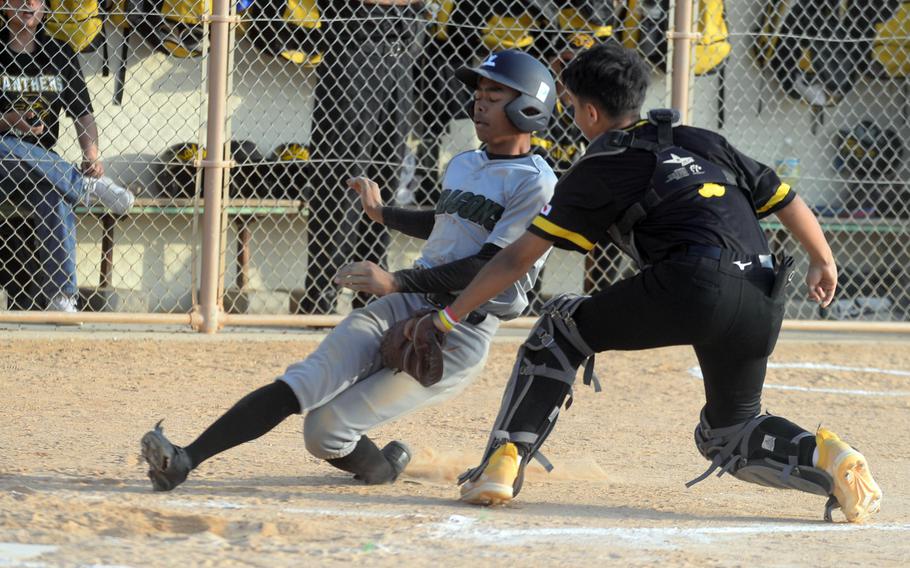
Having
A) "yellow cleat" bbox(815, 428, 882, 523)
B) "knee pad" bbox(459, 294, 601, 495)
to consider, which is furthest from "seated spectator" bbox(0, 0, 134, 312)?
"yellow cleat" bbox(815, 428, 882, 523)

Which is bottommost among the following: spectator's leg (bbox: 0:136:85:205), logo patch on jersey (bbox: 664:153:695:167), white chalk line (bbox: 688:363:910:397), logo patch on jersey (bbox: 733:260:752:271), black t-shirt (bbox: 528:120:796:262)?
white chalk line (bbox: 688:363:910:397)

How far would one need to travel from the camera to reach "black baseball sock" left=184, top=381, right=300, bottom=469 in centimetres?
394

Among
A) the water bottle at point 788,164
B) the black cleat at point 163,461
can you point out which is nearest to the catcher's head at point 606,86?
the black cleat at point 163,461

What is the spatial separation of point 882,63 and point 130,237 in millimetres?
5321

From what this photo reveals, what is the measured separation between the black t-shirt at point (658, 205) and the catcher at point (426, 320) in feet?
0.82

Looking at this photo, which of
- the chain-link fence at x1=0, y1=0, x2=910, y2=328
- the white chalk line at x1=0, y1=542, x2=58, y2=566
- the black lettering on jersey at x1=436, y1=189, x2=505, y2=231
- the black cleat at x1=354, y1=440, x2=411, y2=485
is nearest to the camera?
the white chalk line at x1=0, y1=542, x2=58, y2=566

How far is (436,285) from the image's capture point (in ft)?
13.8

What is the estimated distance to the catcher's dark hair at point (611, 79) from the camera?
4.02m

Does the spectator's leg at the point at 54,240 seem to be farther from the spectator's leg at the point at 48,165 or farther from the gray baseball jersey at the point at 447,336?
the gray baseball jersey at the point at 447,336

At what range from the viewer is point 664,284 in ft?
12.9

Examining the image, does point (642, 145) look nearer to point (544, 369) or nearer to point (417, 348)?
point (544, 369)

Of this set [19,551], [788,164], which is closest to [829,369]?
[788,164]

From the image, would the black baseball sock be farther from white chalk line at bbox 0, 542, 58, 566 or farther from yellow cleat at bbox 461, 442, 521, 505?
white chalk line at bbox 0, 542, 58, 566

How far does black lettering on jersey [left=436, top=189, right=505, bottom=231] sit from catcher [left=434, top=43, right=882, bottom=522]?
1.19 feet
